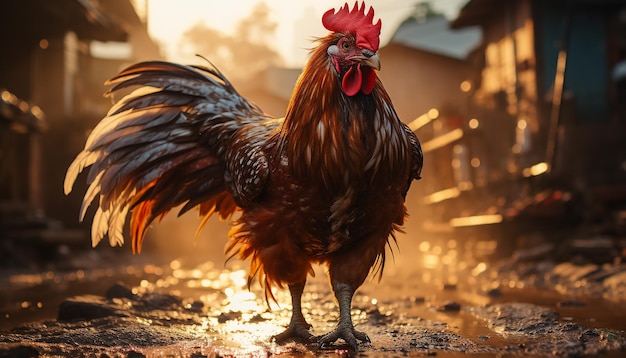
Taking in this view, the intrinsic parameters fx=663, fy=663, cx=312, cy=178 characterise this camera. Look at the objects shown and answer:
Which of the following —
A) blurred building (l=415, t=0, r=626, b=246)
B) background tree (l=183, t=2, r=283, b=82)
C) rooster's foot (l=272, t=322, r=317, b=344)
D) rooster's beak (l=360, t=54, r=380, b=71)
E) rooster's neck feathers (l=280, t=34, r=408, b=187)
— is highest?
background tree (l=183, t=2, r=283, b=82)

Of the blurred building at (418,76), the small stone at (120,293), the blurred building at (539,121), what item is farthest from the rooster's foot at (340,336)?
the blurred building at (418,76)

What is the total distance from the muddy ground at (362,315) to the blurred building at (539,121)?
1.41 m

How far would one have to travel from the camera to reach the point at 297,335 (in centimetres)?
467

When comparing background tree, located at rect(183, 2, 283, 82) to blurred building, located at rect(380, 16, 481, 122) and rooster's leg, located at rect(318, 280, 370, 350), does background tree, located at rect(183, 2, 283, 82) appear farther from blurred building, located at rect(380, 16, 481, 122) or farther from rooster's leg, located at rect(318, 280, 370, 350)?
rooster's leg, located at rect(318, 280, 370, 350)

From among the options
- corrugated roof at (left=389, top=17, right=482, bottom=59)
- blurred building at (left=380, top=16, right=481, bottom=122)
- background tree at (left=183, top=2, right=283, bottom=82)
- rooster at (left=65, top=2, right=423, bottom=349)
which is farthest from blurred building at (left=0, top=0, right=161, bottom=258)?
background tree at (left=183, top=2, right=283, bottom=82)

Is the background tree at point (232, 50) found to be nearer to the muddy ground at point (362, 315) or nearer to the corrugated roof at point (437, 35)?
the corrugated roof at point (437, 35)

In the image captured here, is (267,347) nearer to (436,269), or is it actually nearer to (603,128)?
(436,269)

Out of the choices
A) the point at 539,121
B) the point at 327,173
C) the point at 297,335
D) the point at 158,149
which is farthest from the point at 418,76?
the point at 327,173

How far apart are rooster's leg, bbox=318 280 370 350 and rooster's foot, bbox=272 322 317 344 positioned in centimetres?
14

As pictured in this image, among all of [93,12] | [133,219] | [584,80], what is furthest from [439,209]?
[133,219]

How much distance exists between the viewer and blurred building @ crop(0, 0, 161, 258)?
41.3ft

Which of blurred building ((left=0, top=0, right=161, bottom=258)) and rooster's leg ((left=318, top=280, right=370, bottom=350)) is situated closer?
rooster's leg ((left=318, top=280, right=370, bottom=350))

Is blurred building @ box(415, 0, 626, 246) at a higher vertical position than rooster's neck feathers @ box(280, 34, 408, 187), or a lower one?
higher

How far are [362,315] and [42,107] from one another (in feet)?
48.5
